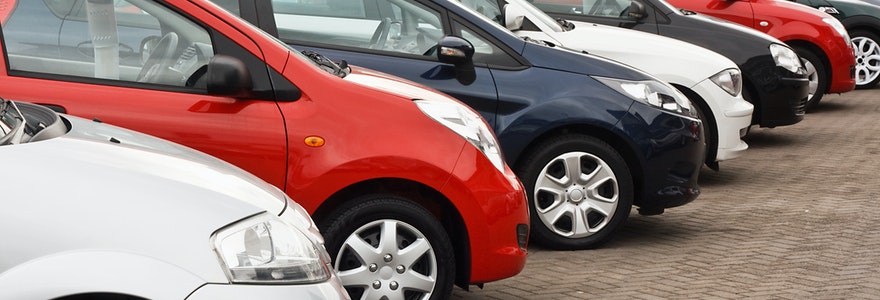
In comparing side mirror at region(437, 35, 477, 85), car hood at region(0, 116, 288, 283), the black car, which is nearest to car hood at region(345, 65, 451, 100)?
side mirror at region(437, 35, 477, 85)

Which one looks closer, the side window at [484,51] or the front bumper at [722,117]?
the side window at [484,51]

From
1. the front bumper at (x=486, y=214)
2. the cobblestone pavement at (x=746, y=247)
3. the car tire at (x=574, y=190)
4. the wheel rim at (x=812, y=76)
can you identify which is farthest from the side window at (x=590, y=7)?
the front bumper at (x=486, y=214)

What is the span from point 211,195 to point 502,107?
4.20 meters

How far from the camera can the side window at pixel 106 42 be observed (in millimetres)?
5672

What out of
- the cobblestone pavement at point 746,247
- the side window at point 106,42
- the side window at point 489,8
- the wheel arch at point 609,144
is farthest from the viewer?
the side window at point 489,8

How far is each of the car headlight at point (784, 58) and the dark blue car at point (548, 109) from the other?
12.3 feet

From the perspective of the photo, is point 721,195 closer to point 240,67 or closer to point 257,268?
point 240,67

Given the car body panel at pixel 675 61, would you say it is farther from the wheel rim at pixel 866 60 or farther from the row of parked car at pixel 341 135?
the wheel rim at pixel 866 60

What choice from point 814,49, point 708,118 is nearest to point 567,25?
point 708,118

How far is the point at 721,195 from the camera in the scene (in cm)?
982

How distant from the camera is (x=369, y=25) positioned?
788 centimetres

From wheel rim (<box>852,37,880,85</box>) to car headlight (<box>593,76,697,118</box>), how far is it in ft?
29.1

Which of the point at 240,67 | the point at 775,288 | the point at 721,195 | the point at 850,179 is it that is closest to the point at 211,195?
the point at 240,67

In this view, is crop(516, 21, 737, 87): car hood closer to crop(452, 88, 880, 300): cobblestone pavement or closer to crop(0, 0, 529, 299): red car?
crop(452, 88, 880, 300): cobblestone pavement
